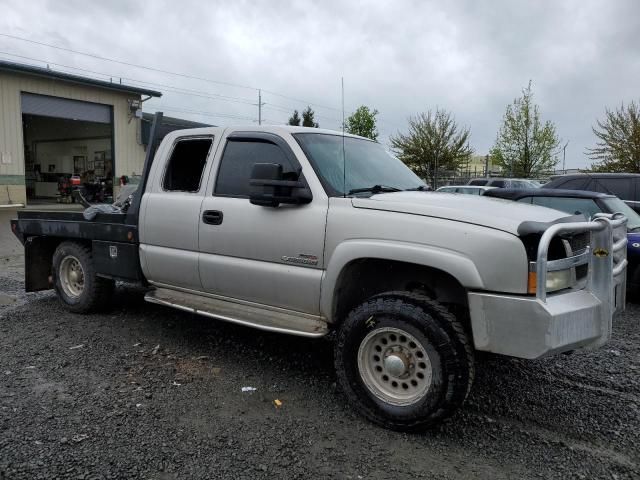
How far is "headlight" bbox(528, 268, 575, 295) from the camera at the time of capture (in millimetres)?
2979

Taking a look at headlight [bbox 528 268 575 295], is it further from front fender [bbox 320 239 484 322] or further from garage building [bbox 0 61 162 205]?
garage building [bbox 0 61 162 205]

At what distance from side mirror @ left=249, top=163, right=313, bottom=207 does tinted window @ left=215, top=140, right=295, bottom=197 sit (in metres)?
0.41

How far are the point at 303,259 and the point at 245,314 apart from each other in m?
0.75

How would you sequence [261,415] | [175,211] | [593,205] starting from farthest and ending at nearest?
[593,205] < [175,211] < [261,415]

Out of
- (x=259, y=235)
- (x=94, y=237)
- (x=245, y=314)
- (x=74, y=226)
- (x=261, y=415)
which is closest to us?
(x=261, y=415)

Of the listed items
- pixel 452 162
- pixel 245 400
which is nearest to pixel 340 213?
pixel 245 400

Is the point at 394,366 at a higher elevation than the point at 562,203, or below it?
below

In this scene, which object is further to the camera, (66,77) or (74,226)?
(66,77)

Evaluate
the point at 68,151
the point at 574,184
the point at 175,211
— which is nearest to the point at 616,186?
the point at 574,184

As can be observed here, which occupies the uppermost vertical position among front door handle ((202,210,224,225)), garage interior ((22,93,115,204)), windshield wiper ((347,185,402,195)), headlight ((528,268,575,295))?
garage interior ((22,93,115,204))

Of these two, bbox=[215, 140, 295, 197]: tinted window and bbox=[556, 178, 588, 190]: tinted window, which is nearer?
bbox=[215, 140, 295, 197]: tinted window

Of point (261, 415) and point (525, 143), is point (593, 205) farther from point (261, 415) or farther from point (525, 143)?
point (525, 143)

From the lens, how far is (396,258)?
3.39 m

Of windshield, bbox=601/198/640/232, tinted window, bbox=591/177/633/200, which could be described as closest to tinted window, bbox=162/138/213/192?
windshield, bbox=601/198/640/232
